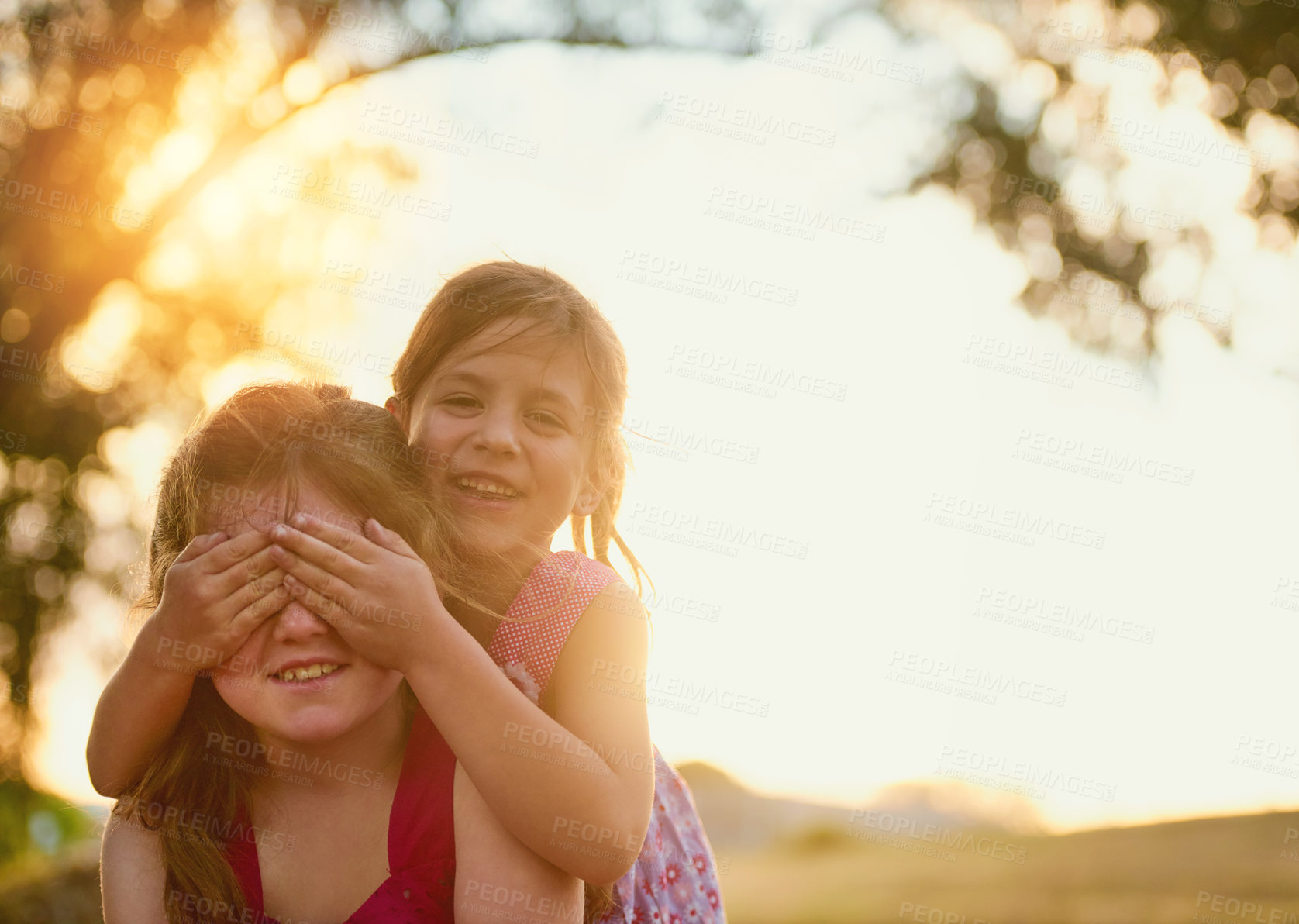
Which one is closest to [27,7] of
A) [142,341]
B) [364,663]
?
[142,341]

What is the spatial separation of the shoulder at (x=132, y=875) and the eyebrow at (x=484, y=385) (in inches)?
59.2

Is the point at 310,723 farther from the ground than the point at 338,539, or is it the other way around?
the point at 338,539

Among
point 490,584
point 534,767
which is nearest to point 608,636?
point 490,584

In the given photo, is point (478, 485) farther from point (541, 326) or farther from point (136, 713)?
point (136, 713)

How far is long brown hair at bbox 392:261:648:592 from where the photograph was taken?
329cm

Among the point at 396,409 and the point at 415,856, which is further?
the point at 396,409

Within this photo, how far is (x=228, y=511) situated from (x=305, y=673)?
447mm

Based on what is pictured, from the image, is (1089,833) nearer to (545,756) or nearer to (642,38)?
(642,38)

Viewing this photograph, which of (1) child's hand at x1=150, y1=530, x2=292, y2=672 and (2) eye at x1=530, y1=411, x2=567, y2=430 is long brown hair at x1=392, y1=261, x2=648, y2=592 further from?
(1) child's hand at x1=150, y1=530, x2=292, y2=672

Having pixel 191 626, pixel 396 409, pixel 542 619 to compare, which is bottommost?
pixel 191 626

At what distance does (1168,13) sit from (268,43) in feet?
19.9

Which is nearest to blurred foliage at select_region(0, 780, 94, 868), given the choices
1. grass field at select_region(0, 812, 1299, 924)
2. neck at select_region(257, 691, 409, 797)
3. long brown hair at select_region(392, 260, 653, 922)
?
grass field at select_region(0, 812, 1299, 924)

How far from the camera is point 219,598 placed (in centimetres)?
223

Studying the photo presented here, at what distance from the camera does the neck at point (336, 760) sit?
2.45m
